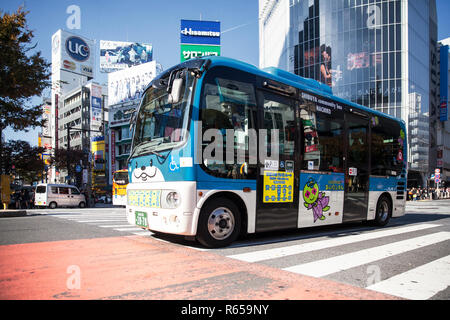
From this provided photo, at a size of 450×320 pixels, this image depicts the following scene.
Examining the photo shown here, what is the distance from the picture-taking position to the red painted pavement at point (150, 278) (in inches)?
115

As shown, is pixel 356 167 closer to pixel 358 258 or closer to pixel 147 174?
pixel 358 258

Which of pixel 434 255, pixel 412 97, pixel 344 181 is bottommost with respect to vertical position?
pixel 434 255

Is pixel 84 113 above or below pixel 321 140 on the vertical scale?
above

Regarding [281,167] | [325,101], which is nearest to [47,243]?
[281,167]

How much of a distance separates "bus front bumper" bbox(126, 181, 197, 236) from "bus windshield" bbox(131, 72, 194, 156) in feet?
2.26

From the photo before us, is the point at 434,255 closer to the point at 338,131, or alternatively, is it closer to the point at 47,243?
the point at 338,131

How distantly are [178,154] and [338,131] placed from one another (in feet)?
14.7

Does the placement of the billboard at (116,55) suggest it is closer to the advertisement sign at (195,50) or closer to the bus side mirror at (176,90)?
the advertisement sign at (195,50)

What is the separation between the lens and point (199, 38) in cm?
2812

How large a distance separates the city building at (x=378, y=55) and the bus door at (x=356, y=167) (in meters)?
39.4

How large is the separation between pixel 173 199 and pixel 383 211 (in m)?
7.26

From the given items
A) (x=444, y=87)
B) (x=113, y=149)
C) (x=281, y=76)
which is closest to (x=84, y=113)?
(x=113, y=149)

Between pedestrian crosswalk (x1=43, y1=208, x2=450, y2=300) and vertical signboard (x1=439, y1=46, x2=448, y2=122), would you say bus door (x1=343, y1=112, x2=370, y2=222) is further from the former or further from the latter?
vertical signboard (x1=439, y1=46, x2=448, y2=122)

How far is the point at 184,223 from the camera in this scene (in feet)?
15.5
